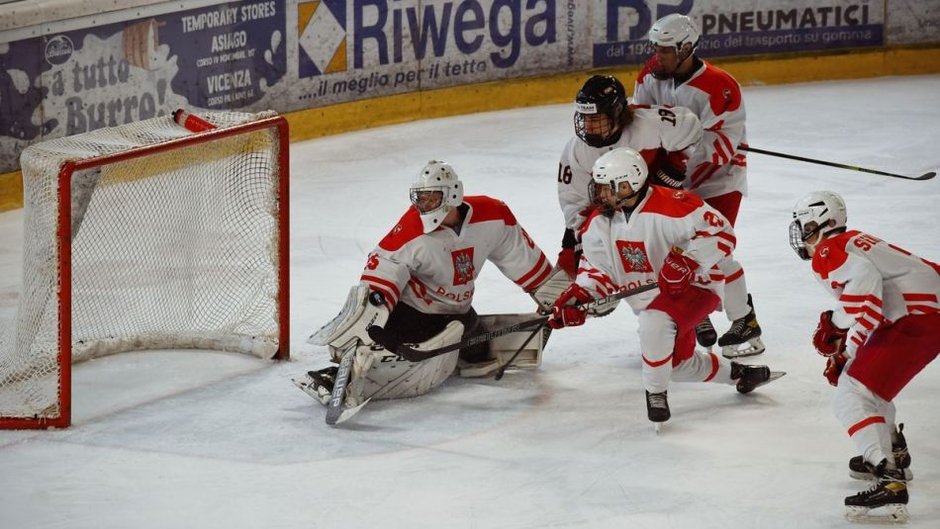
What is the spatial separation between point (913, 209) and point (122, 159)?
397 centimetres

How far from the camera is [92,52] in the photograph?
7.28 metres

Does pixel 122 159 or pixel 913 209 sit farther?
pixel 913 209

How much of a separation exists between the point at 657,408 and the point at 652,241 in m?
0.53

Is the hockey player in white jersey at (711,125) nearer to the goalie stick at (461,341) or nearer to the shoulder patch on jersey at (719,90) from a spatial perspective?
the shoulder patch on jersey at (719,90)

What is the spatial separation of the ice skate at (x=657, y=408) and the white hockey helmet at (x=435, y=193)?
2.91 feet

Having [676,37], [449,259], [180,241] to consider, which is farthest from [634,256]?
[180,241]

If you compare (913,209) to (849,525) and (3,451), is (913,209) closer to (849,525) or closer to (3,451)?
(849,525)

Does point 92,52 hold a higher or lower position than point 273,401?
higher

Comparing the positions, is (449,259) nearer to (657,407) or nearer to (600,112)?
(600,112)

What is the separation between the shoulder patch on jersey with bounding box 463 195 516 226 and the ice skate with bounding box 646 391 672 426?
2.74 feet

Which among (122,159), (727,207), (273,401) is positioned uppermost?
(122,159)

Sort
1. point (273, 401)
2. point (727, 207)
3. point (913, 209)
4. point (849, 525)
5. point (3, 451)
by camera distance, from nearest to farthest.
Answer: point (849, 525) < point (3, 451) < point (273, 401) < point (727, 207) < point (913, 209)

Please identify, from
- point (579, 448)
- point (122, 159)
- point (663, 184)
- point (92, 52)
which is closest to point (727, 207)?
point (663, 184)

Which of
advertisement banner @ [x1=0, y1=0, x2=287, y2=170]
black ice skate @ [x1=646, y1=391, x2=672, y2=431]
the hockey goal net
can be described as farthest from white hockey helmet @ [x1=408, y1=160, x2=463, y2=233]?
advertisement banner @ [x1=0, y1=0, x2=287, y2=170]
